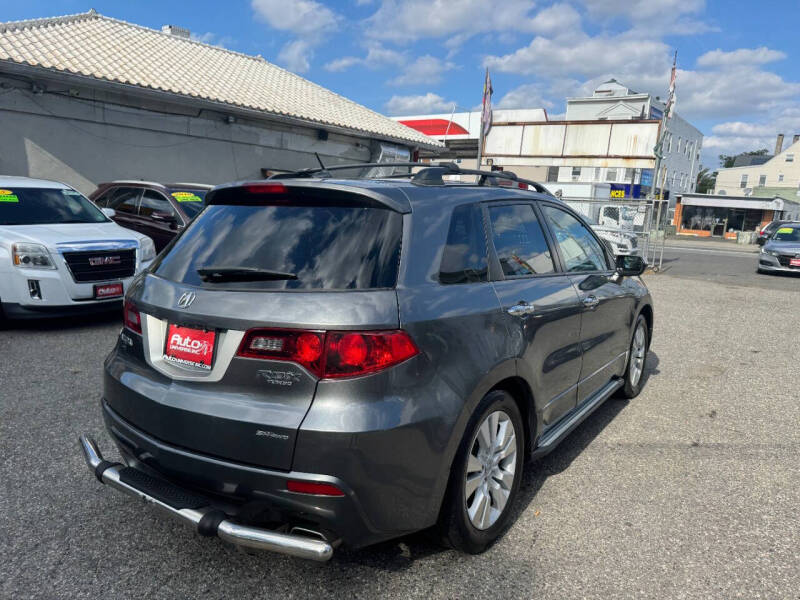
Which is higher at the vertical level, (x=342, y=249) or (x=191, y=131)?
(x=191, y=131)

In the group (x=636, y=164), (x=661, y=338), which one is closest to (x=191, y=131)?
(x=661, y=338)

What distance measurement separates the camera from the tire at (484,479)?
7.90 ft

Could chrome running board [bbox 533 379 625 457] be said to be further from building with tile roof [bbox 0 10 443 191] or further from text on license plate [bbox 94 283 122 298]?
building with tile roof [bbox 0 10 443 191]

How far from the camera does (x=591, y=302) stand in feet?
12.0

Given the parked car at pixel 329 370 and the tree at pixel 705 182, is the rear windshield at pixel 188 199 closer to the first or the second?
the parked car at pixel 329 370

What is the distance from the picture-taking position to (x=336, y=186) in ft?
7.99

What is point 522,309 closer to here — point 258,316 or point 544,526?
point 544,526

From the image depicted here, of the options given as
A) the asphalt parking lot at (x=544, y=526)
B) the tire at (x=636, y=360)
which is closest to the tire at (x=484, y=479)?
the asphalt parking lot at (x=544, y=526)

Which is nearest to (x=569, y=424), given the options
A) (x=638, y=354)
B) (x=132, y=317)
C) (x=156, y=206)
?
(x=638, y=354)

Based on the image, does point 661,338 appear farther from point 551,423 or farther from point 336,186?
point 336,186

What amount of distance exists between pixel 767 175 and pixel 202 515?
A: 76.8 metres

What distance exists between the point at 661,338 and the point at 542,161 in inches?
930

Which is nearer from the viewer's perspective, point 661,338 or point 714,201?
point 661,338

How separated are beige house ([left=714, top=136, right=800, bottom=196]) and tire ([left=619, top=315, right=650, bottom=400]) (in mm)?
66655
